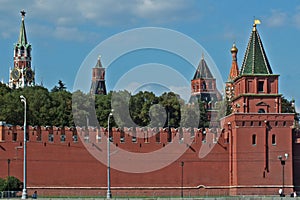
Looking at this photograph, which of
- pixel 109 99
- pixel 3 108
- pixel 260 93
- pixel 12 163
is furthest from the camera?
pixel 109 99

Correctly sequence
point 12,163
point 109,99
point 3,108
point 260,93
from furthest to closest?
point 109,99 → point 3,108 → point 260,93 → point 12,163

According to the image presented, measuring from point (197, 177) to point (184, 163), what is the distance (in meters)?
1.70

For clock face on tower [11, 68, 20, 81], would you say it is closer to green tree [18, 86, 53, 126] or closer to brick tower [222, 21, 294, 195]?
green tree [18, 86, 53, 126]

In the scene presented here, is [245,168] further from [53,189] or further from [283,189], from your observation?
[53,189]

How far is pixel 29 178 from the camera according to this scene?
7012 centimetres

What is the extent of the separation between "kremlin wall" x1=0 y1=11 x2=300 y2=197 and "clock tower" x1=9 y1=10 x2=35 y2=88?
124209mm

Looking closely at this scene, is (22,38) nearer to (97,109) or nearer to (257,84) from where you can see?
(97,109)

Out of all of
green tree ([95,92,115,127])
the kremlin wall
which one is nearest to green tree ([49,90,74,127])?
green tree ([95,92,115,127])

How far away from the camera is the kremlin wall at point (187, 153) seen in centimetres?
7112

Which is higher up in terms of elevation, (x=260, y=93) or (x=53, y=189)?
(x=260, y=93)

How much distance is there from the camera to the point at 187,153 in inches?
2896

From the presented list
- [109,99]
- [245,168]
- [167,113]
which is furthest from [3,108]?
[245,168]

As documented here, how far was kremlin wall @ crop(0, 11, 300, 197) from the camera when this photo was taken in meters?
71.1

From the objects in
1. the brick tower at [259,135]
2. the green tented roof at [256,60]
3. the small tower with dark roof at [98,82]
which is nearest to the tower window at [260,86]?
the brick tower at [259,135]
